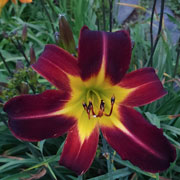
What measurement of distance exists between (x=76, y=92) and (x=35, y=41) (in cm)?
174

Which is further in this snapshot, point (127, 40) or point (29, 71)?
point (29, 71)

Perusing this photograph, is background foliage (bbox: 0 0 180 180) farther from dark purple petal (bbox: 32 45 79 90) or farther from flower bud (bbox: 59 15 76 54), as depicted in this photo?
dark purple petal (bbox: 32 45 79 90)

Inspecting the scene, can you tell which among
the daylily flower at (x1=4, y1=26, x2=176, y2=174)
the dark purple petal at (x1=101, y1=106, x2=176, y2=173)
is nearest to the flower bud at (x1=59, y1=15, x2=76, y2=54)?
the daylily flower at (x1=4, y1=26, x2=176, y2=174)

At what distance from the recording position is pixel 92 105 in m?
0.90

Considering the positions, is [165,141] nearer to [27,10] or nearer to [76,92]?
[76,92]

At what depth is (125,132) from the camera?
90 cm

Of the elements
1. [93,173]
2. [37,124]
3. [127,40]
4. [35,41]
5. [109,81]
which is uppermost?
[127,40]

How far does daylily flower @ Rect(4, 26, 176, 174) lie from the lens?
2.58 feet

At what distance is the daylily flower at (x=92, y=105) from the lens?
0.79 meters

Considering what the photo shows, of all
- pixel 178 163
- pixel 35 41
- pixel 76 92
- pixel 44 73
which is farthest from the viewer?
pixel 35 41

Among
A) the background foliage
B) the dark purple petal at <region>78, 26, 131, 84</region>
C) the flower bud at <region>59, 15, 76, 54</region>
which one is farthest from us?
the background foliage

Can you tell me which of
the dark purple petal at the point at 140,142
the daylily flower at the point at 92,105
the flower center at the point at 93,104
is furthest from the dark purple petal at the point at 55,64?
the dark purple petal at the point at 140,142

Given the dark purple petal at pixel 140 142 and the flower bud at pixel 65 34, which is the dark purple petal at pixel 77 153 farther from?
the flower bud at pixel 65 34

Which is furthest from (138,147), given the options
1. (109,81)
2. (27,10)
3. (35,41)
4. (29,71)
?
(27,10)
